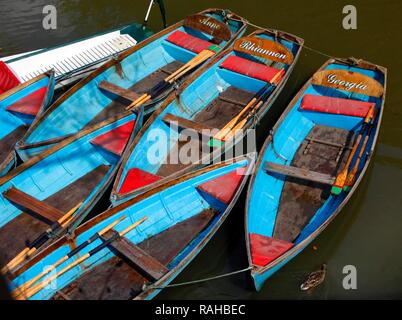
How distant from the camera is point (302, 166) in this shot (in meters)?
13.0

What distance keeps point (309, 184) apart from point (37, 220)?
766cm

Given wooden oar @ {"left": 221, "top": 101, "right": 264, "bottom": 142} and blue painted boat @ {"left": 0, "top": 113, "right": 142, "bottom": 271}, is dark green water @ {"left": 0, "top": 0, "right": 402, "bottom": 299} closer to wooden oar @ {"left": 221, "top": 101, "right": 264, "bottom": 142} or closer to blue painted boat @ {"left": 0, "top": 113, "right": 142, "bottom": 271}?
wooden oar @ {"left": 221, "top": 101, "right": 264, "bottom": 142}

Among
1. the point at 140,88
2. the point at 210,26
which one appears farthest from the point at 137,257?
the point at 210,26

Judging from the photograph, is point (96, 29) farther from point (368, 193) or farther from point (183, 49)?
point (368, 193)

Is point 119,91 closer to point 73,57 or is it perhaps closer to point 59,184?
point 73,57

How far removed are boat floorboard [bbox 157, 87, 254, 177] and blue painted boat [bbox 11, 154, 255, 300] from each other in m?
1.42

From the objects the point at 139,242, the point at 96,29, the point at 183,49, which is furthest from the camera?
the point at 96,29

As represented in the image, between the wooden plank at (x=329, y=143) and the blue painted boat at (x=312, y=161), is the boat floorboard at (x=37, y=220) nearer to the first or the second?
the blue painted boat at (x=312, y=161)

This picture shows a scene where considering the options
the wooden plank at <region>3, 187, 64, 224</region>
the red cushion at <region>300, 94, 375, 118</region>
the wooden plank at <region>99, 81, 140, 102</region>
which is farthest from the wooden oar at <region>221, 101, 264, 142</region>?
the wooden plank at <region>3, 187, 64, 224</region>

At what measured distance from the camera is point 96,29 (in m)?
20.4
